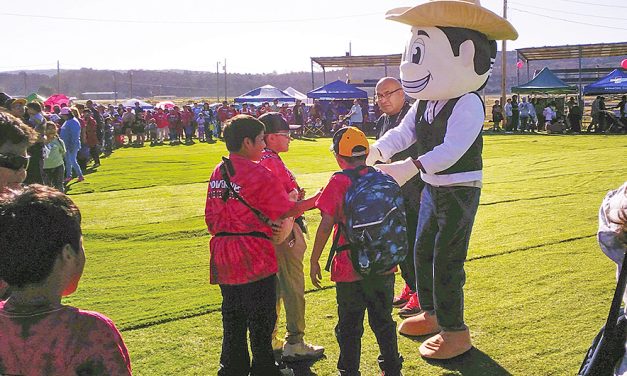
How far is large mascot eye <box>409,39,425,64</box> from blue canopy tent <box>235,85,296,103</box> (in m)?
31.5

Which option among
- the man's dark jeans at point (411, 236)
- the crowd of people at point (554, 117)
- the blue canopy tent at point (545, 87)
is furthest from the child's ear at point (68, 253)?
the blue canopy tent at point (545, 87)

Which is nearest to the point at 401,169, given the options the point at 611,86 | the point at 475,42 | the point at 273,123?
the point at 273,123

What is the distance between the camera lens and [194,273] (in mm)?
6762

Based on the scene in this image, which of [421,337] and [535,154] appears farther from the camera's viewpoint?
[535,154]

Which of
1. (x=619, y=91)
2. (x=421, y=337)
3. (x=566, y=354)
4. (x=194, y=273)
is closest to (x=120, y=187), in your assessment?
(x=194, y=273)

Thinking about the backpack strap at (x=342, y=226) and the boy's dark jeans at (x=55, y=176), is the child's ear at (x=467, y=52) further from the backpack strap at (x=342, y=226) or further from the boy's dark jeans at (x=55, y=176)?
the boy's dark jeans at (x=55, y=176)

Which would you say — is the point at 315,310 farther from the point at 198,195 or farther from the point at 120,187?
the point at 120,187

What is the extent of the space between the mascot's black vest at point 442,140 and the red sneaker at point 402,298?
1.44 m

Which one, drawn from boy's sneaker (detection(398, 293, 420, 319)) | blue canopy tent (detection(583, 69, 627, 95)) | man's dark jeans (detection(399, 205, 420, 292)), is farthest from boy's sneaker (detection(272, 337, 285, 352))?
blue canopy tent (detection(583, 69, 627, 95))

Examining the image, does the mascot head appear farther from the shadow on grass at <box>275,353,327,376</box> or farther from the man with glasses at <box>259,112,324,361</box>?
the shadow on grass at <box>275,353,327,376</box>

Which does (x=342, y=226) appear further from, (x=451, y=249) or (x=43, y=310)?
(x=43, y=310)

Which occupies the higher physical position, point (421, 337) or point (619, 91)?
point (619, 91)

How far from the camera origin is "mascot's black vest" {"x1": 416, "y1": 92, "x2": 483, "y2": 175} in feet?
15.3

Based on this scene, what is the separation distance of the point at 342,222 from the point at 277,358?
4.44ft
